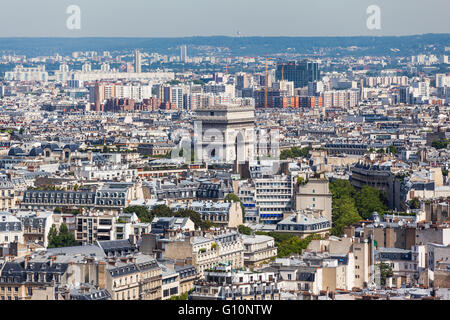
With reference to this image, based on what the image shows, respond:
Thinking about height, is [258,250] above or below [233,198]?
below

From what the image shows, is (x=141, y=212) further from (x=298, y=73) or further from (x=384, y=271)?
(x=298, y=73)

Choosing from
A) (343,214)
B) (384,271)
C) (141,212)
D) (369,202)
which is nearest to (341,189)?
(369,202)

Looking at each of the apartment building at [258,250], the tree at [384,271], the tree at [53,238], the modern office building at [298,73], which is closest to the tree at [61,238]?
the tree at [53,238]

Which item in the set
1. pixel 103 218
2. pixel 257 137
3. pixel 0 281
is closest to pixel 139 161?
pixel 257 137

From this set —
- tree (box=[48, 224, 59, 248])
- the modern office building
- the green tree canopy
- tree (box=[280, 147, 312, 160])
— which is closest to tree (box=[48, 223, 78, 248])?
tree (box=[48, 224, 59, 248])

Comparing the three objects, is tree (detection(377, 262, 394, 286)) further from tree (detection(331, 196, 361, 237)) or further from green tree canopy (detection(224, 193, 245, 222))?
green tree canopy (detection(224, 193, 245, 222))
